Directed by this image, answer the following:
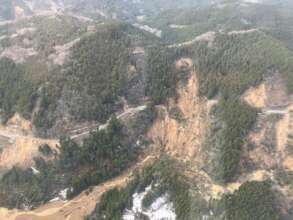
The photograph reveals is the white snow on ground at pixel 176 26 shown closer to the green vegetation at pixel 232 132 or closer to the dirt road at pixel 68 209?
the green vegetation at pixel 232 132

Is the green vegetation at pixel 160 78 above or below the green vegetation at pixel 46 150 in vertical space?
above

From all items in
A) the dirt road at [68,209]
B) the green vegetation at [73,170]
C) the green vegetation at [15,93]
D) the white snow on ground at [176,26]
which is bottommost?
the dirt road at [68,209]

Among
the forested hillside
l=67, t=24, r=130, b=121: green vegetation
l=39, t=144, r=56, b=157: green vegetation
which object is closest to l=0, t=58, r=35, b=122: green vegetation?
the forested hillside

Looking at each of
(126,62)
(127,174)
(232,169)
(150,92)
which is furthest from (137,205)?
(126,62)

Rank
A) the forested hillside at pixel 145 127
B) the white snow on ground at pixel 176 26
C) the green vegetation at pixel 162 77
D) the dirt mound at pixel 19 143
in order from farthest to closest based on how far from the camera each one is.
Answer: the white snow on ground at pixel 176 26 → the green vegetation at pixel 162 77 → the dirt mound at pixel 19 143 → the forested hillside at pixel 145 127

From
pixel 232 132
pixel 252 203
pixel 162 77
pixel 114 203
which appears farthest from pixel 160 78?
pixel 252 203

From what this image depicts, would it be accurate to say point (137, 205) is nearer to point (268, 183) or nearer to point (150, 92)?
point (268, 183)

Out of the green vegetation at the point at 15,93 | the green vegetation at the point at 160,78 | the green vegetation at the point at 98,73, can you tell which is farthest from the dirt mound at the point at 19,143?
the green vegetation at the point at 160,78
